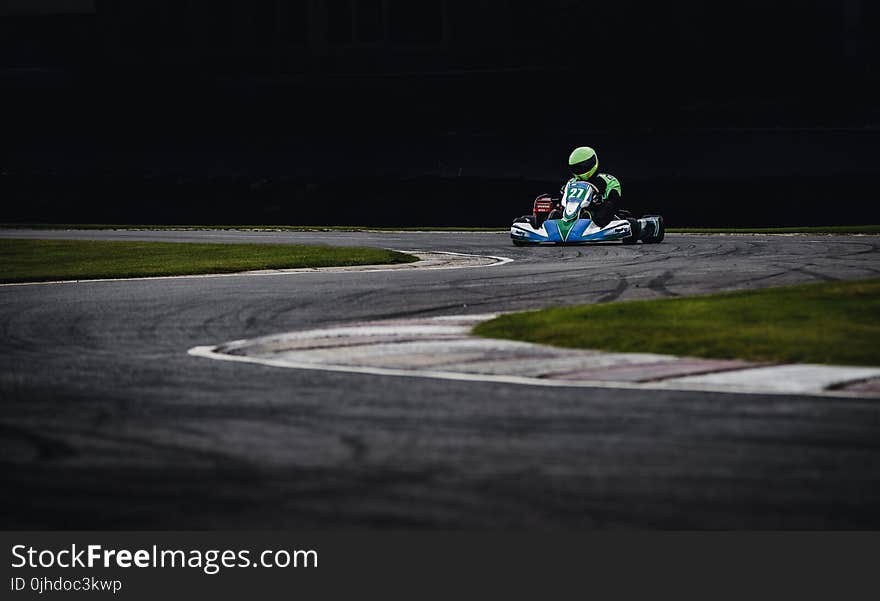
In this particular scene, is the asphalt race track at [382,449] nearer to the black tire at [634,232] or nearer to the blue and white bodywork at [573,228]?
the blue and white bodywork at [573,228]

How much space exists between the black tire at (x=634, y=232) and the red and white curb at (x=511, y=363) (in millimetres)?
12949

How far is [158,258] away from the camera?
22094 mm

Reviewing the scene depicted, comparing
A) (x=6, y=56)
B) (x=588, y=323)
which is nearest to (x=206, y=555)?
(x=588, y=323)

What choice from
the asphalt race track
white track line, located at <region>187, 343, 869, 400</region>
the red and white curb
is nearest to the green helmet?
the red and white curb

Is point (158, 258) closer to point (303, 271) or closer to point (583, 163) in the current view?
point (303, 271)

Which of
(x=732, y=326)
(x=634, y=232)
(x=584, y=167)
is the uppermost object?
(x=584, y=167)

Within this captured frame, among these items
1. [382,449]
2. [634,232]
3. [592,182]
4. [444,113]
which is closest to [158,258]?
[592,182]

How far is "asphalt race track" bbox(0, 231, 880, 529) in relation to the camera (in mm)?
5332

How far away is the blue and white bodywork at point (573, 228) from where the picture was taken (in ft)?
77.4

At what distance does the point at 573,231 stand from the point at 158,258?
6.96 metres

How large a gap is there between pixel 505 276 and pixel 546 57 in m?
25.7


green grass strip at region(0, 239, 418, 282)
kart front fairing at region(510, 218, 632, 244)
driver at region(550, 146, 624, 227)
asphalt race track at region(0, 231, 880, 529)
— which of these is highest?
driver at region(550, 146, 624, 227)

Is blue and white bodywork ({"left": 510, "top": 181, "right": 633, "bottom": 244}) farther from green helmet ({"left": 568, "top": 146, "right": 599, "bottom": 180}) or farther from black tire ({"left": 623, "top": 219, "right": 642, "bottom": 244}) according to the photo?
green helmet ({"left": 568, "top": 146, "right": 599, "bottom": 180})

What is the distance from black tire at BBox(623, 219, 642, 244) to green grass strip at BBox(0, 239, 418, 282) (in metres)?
4.40
